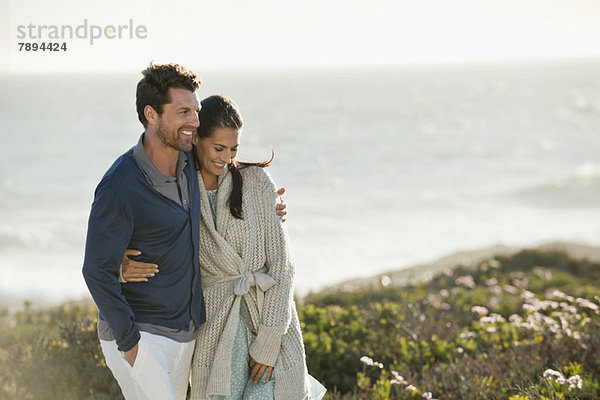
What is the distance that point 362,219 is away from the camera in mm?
26266

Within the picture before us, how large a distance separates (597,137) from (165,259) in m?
57.7

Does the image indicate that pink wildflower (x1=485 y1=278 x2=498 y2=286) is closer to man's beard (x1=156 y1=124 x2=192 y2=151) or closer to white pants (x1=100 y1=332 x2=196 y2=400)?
white pants (x1=100 y1=332 x2=196 y2=400)

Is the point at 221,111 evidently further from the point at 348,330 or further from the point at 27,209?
the point at 27,209

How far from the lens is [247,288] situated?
138 inches

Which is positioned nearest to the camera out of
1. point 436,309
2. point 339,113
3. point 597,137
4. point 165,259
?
point 165,259

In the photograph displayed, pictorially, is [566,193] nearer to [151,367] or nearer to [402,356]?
[402,356]

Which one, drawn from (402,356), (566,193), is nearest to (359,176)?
(566,193)

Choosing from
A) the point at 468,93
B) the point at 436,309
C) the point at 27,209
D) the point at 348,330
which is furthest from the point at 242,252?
the point at 468,93

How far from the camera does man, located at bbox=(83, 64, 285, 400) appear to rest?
3141 mm

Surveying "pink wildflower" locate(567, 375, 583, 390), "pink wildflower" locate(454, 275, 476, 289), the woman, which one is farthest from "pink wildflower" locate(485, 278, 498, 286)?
the woman

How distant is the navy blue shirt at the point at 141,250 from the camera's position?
3092 millimetres

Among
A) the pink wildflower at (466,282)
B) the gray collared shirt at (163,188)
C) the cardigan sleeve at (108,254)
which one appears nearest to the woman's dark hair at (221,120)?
the gray collared shirt at (163,188)

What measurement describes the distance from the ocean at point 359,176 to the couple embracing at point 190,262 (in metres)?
12.3

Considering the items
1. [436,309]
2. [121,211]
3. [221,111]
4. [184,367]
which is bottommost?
[436,309]
